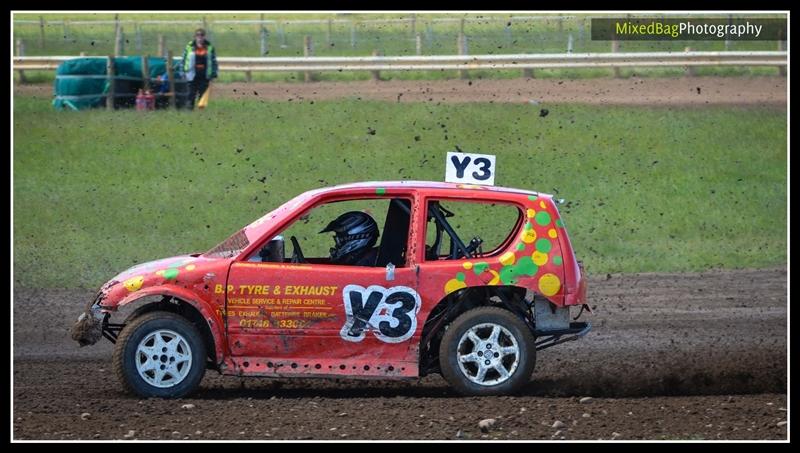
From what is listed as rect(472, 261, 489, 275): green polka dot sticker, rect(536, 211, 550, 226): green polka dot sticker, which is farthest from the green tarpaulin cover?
rect(472, 261, 489, 275): green polka dot sticker

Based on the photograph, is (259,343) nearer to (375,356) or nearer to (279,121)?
(375,356)

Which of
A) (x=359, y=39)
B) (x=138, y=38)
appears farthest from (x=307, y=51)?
(x=138, y=38)

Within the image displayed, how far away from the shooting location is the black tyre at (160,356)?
9.46 m

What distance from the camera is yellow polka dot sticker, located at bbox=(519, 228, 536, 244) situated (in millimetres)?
9695

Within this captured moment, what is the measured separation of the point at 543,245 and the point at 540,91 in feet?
48.4


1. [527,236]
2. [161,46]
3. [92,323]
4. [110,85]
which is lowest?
[92,323]

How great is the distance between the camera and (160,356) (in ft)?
31.2

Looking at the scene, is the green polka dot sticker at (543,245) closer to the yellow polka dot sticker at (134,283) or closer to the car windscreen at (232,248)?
the car windscreen at (232,248)

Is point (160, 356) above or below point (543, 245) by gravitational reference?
below

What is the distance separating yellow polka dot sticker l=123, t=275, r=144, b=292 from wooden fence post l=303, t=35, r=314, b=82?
55.6ft

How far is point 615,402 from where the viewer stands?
9617 mm

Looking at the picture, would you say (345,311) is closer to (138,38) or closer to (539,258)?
(539,258)

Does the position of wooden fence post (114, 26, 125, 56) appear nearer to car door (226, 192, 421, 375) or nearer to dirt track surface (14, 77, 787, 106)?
dirt track surface (14, 77, 787, 106)

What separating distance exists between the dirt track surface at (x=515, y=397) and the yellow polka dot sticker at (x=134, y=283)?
32.5 inches
